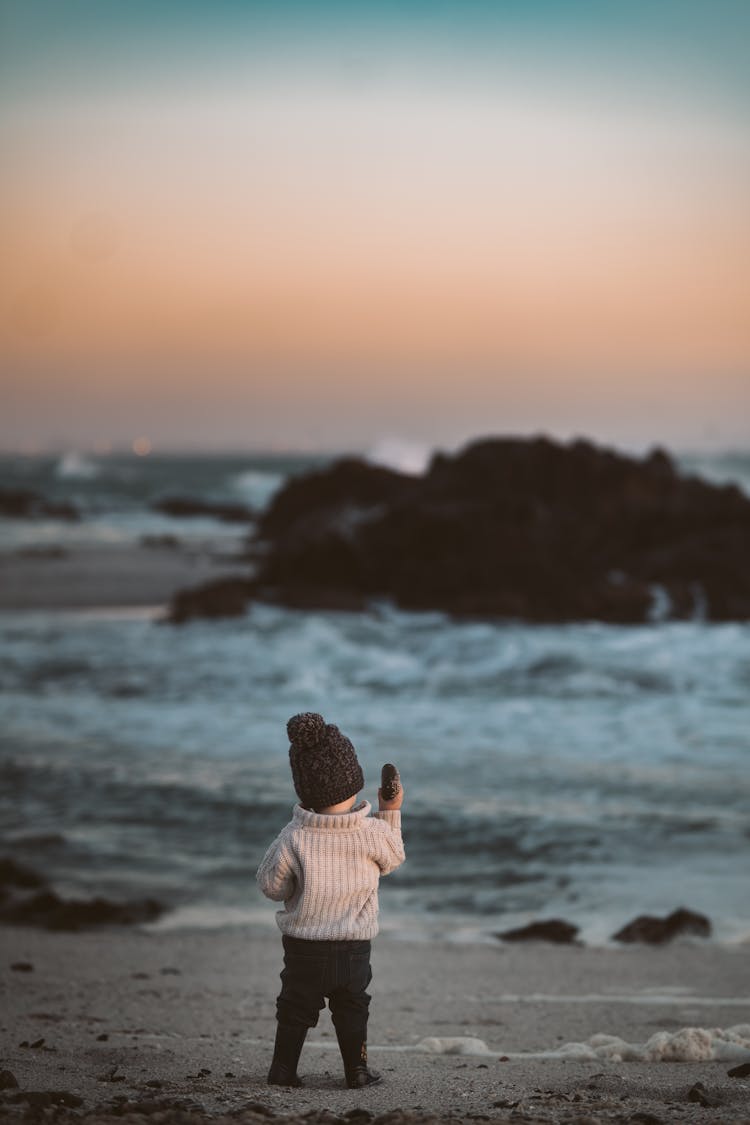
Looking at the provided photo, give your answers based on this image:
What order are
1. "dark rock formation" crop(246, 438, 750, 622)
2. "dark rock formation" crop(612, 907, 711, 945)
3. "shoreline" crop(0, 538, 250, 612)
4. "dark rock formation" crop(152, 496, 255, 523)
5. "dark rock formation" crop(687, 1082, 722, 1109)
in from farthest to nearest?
1. "dark rock formation" crop(152, 496, 255, 523)
2. "shoreline" crop(0, 538, 250, 612)
3. "dark rock formation" crop(246, 438, 750, 622)
4. "dark rock formation" crop(612, 907, 711, 945)
5. "dark rock formation" crop(687, 1082, 722, 1109)

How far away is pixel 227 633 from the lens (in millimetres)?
18391

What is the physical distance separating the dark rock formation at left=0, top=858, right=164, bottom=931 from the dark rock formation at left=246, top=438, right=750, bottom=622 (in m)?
13.3

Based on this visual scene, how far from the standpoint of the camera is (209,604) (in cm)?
2023

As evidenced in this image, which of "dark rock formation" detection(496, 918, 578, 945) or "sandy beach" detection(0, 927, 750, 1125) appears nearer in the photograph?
"sandy beach" detection(0, 927, 750, 1125)

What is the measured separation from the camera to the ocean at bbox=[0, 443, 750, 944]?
23.8 ft

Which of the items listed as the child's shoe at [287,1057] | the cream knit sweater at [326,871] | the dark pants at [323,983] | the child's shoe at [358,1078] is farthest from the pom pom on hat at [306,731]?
A: the child's shoe at [358,1078]

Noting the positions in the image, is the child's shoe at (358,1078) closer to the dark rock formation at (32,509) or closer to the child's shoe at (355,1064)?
the child's shoe at (355,1064)

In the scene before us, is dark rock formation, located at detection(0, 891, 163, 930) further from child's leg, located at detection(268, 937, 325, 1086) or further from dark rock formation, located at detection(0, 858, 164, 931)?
child's leg, located at detection(268, 937, 325, 1086)

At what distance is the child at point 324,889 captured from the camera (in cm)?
376

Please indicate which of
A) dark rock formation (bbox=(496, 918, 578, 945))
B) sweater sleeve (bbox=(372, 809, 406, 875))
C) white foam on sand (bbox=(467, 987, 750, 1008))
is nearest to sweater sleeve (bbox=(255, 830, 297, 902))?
sweater sleeve (bbox=(372, 809, 406, 875))

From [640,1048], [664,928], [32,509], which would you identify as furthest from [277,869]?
[32,509]

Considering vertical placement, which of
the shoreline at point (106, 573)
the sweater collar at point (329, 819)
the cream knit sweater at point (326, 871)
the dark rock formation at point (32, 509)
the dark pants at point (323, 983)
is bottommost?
the dark pants at point (323, 983)

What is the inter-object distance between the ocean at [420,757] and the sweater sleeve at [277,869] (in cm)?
287

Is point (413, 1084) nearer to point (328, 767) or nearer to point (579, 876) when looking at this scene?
point (328, 767)
